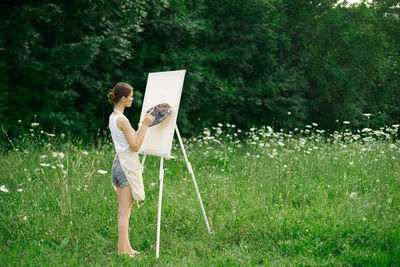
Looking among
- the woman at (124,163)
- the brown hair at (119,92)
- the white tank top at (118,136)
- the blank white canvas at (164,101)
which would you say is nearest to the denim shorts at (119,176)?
the woman at (124,163)

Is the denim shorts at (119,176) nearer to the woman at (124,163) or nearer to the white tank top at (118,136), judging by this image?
the woman at (124,163)

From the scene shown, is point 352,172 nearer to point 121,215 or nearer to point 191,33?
point 121,215

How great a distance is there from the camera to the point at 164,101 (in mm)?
4250

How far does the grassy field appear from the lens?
11.7 ft

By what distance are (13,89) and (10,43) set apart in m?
1.09

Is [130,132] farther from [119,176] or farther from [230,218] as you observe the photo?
[230,218]

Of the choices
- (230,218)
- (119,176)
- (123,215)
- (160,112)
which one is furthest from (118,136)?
(230,218)

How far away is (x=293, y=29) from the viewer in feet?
47.1

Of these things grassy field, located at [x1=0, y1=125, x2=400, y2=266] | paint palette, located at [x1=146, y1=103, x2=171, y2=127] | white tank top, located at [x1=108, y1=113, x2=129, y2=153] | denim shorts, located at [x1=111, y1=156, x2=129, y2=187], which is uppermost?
paint palette, located at [x1=146, y1=103, x2=171, y2=127]

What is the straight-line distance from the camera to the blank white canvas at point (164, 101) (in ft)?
13.1

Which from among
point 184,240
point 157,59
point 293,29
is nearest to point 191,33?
point 157,59

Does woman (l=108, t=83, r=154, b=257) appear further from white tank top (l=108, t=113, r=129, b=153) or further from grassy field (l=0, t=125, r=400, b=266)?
grassy field (l=0, t=125, r=400, b=266)

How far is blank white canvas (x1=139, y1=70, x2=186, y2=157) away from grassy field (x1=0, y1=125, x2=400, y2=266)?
0.78 metres

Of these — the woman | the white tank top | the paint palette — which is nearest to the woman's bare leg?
the woman
